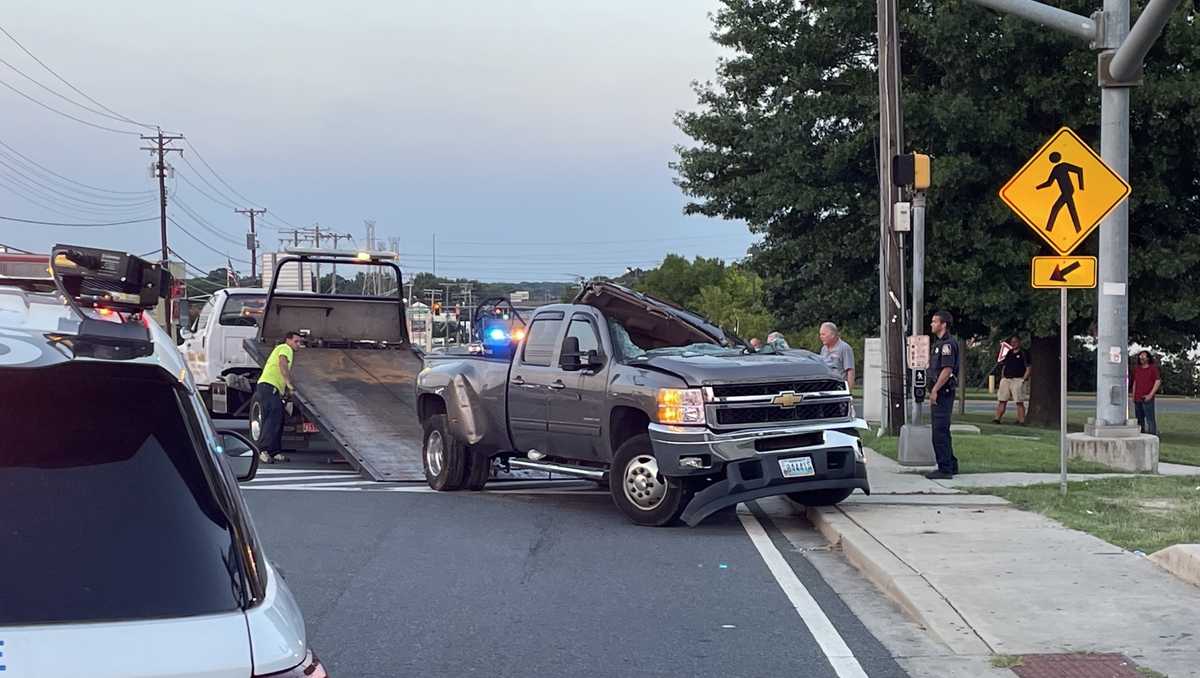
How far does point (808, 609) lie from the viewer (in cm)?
771

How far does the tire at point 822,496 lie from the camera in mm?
11423

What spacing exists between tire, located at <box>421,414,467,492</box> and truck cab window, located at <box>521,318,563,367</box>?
4.43 ft

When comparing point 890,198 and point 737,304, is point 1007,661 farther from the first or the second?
point 737,304

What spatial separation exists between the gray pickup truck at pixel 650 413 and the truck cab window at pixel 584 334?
0.6 inches

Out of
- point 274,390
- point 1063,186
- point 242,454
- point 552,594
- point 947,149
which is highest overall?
point 947,149

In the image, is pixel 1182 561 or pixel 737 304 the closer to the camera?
pixel 1182 561

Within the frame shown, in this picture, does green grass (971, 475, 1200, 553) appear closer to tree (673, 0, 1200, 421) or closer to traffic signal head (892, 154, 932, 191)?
traffic signal head (892, 154, 932, 191)

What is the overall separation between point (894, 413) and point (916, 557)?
970 centimetres

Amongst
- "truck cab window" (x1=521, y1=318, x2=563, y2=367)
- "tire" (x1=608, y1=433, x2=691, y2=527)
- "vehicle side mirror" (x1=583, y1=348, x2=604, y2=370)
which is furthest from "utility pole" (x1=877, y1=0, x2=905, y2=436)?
"tire" (x1=608, y1=433, x2=691, y2=527)

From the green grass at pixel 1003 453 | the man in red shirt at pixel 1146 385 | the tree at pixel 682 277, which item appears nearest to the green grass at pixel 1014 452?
the green grass at pixel 1003 453

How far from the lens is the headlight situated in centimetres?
1058

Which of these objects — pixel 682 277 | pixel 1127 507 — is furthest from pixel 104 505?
pixel 682 277

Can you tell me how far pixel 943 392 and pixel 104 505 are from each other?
38.5ft

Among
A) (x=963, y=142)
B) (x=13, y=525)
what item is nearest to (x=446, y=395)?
(x=13, y=525)
